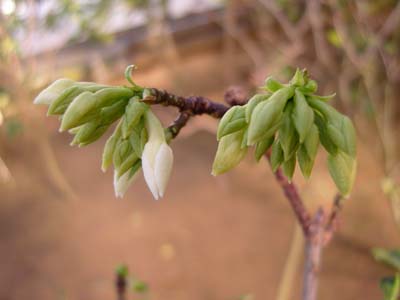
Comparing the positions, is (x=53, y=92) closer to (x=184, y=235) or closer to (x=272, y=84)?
(x=272, y=84)

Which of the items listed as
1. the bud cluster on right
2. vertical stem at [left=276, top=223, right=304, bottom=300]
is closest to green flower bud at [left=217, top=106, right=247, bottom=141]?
the bud cluster on right

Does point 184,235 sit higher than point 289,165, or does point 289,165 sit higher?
point 184,235

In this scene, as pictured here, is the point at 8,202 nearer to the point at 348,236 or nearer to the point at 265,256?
Result: the point at 265,256

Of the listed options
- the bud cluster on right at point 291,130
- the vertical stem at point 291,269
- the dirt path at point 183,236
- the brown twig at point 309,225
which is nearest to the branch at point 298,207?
the brown twig at point 309,225

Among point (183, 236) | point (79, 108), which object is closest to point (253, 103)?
point (79, 108)

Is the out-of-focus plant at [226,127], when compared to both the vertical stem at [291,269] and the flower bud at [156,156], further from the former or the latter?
the vertical stem at [291,269]

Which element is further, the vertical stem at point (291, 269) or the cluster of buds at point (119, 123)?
the vertical stem at point (291, 269)
